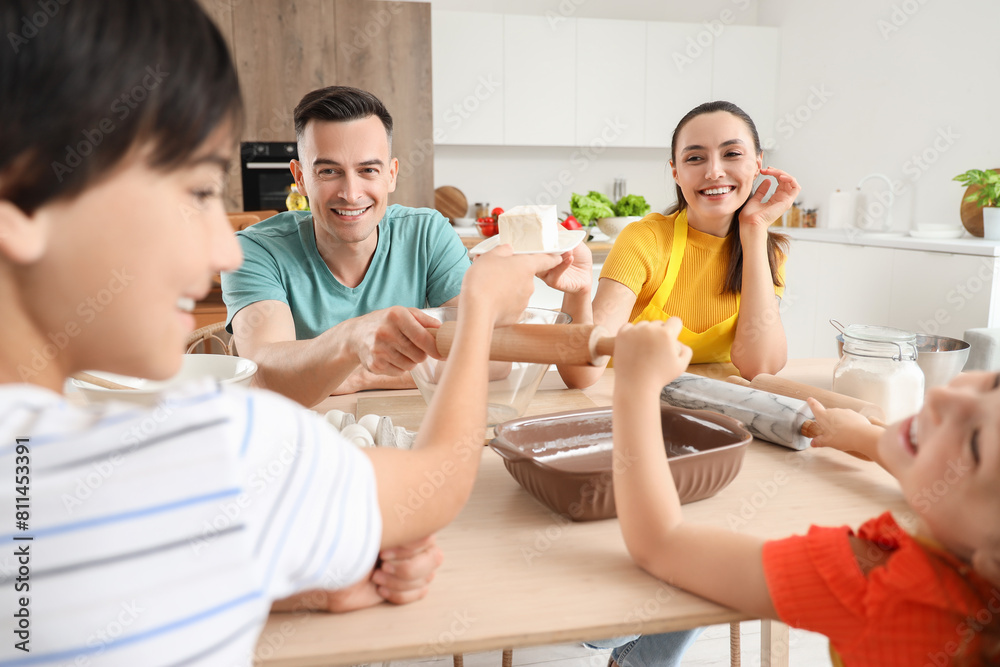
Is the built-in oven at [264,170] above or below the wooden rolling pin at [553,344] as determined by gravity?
above

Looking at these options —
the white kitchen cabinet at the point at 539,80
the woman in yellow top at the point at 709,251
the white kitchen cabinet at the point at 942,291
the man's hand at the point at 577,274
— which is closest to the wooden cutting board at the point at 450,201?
the white kitchen cabinet at the point at 539,80

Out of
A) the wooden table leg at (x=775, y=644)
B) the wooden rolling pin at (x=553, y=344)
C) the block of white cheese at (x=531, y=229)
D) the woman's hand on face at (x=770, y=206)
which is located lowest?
the wooden table leg at (x=775, y=644)

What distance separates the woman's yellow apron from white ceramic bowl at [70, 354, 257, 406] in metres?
1.08

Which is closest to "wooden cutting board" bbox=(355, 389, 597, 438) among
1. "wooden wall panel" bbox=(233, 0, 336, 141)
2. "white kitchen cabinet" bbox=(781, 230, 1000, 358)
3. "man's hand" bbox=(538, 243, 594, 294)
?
"man's hand" bbox=(538, 243, 594, 294)

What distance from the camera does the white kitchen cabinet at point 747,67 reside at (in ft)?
17.2

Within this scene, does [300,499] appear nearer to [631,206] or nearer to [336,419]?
[336,419]

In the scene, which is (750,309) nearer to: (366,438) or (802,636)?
(802,636)

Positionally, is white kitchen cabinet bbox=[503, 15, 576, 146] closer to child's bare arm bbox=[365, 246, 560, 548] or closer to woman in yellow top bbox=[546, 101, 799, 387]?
woman in yellow top bbox=[546, 101, 799, 387]

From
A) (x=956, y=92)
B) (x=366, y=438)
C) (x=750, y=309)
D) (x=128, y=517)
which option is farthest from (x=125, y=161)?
(x=956, y=92)

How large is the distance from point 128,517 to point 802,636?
2.03m

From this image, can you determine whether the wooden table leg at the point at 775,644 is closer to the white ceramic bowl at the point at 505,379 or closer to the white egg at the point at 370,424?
the white ceramic bowl at the point at 505,379

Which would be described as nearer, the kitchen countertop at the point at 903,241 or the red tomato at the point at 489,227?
the kitchen countertop at the point at 903,241

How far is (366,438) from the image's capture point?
943 millimetres

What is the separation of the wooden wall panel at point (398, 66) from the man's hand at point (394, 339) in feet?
12.2
